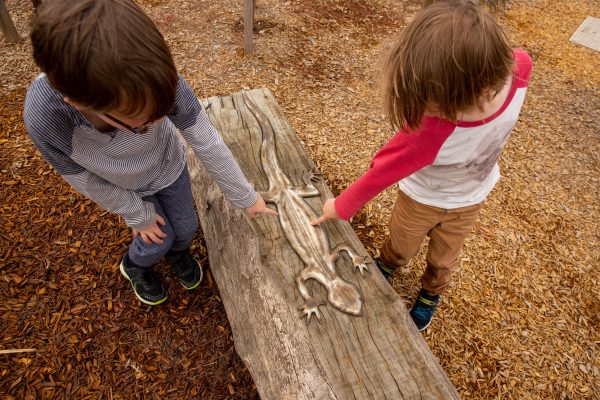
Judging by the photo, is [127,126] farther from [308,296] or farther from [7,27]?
[7,27]

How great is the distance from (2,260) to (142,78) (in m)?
2.28

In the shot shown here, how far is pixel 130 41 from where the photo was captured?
3.76ft

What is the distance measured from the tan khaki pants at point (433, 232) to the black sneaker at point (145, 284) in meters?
1.52

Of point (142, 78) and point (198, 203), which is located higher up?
point (142, 78)

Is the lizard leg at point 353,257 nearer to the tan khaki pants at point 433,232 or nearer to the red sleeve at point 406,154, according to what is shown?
the tan khaki pants at point 433,232

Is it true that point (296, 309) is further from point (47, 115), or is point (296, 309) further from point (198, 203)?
point (47, 115)

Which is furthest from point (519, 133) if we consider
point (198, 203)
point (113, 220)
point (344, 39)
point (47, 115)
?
point (47, 115)

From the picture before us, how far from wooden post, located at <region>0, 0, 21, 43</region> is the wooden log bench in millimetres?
3177

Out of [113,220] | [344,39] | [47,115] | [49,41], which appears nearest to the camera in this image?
[49,41]

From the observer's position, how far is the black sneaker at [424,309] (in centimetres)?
259

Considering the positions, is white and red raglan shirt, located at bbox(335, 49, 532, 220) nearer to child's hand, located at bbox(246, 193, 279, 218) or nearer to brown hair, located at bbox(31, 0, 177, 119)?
child's hand, located at bbox(246, 193, 279, 218)

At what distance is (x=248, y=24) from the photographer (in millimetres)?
4254

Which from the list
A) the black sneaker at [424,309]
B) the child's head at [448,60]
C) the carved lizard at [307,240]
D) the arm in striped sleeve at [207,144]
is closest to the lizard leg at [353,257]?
the carved lizard at [307,240]

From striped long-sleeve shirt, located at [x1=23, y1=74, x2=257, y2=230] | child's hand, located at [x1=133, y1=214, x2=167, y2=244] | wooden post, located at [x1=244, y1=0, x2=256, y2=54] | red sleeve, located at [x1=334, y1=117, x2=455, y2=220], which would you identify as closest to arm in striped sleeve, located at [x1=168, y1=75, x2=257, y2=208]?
striped long-sleeve shirt, located at [x1=23, y1=74, x2=257, y2=230]
